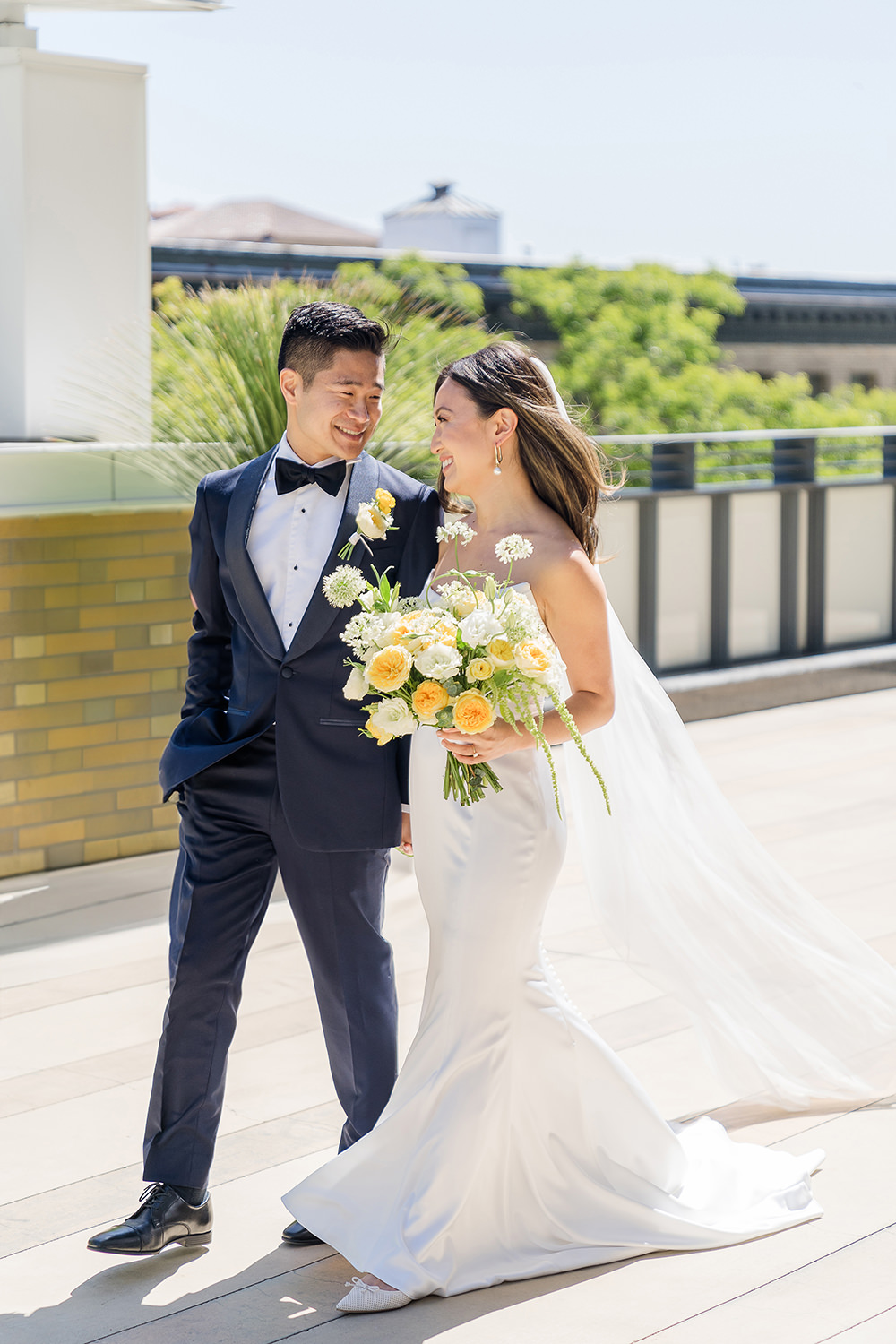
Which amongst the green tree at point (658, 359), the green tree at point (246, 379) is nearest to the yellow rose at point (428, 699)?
the green tree at point (246, 379)

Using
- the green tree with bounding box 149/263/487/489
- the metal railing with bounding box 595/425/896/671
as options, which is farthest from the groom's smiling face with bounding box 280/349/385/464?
the metal railing with bounding box 595/425/896/671

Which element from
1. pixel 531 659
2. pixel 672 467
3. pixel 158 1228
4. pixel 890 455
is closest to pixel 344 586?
→ pixel 531 659

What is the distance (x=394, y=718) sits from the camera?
2.82m

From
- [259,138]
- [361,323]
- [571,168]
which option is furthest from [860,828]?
[259,138]

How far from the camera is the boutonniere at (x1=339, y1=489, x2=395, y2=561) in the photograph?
2.99 meters

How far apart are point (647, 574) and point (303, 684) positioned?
20.6 ft

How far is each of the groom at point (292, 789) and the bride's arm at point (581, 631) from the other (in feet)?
1.00

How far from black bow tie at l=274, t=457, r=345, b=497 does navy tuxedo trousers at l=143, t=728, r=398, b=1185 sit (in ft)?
1.62

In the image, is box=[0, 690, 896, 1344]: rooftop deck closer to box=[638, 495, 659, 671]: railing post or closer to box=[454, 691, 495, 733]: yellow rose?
box=[454, 691, 495, 733]: yellow rose

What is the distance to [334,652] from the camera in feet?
10.2

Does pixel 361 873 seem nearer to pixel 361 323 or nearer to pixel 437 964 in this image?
pixel 437 964

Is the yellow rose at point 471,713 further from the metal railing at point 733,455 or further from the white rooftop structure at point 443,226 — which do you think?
the white rooftop structure at point 443,226

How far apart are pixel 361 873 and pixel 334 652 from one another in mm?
430

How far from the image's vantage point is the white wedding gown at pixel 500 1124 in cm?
295
